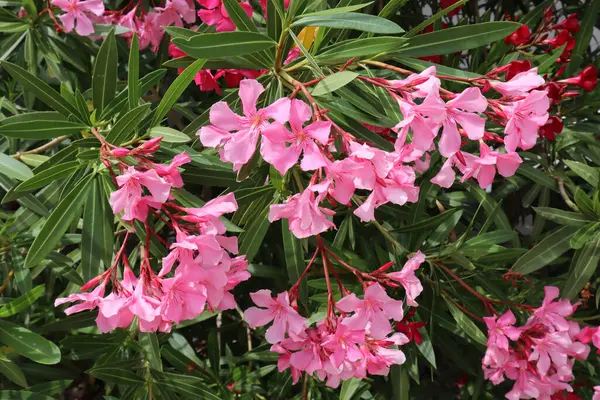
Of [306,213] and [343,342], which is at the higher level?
[306,213]

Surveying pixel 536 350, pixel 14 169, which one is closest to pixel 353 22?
pixel 14 169

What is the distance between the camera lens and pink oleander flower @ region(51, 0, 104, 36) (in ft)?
5.74

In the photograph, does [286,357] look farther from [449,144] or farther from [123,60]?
[123,60]

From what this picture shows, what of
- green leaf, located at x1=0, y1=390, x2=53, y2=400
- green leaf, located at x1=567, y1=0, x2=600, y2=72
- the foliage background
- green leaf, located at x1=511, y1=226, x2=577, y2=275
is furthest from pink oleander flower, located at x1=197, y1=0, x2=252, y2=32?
green leaf, located at x1=567, y1=0, x2=600, y2=72

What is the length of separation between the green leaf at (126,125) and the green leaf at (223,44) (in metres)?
0.18

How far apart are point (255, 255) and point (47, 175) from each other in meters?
0.78

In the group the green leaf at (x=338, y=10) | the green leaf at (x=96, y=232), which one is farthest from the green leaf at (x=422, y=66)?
the green leaf at (x=96, y=232)

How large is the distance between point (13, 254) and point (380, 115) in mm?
954

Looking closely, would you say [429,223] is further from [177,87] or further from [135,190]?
[135,190]

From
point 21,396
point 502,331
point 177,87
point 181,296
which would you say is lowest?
point 21,396

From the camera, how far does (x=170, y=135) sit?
4.17 feet

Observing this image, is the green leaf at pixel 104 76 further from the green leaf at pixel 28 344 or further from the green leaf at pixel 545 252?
the green leaf at pixel 545 252

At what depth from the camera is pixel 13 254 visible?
5.50 ft

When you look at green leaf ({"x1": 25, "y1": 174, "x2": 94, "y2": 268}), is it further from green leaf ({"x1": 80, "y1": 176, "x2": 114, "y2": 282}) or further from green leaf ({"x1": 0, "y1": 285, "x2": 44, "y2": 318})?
green leaf ({"x1": 0, "y1": 285, "x2": 44, "y2": 318})
